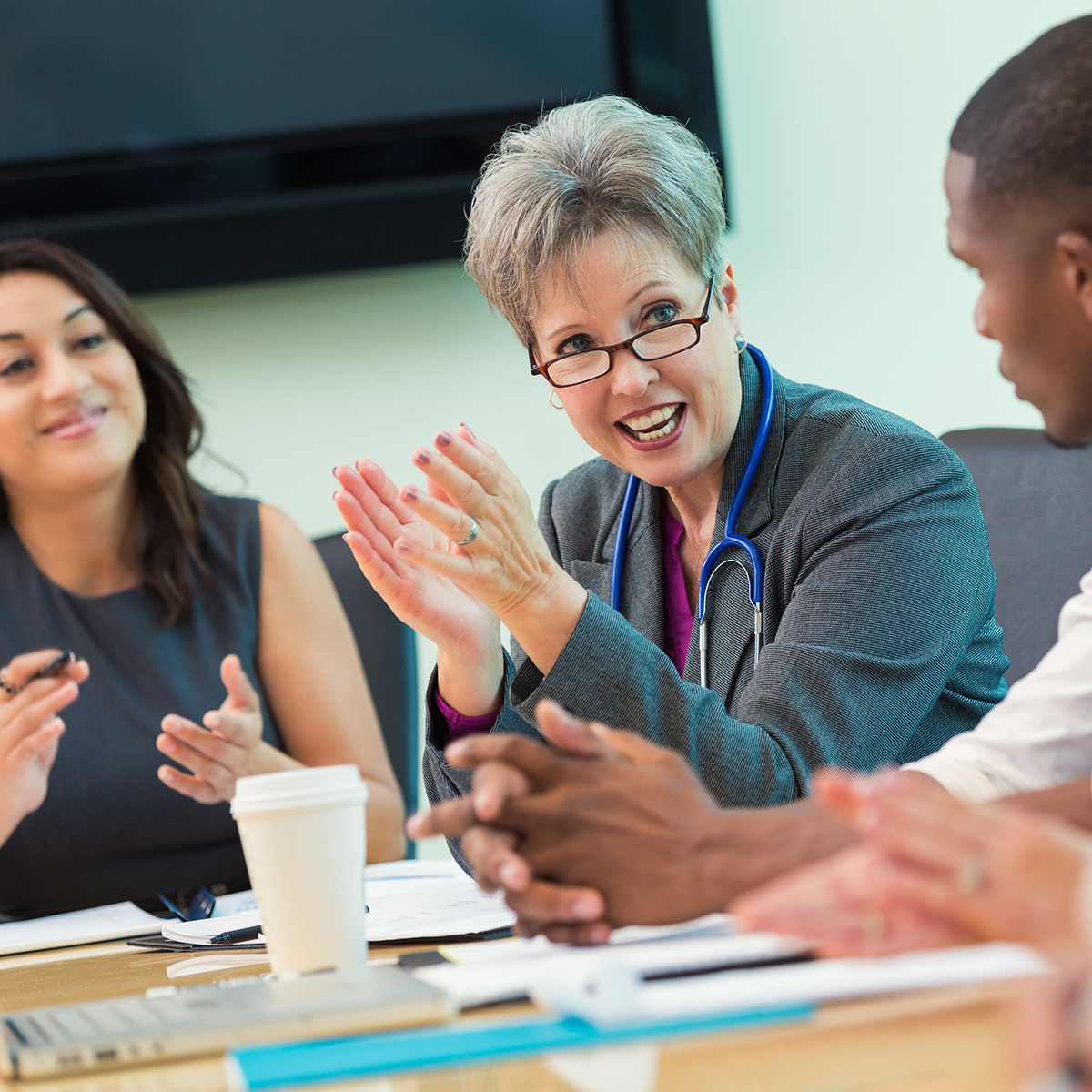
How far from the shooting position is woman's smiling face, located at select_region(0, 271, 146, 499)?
202cm

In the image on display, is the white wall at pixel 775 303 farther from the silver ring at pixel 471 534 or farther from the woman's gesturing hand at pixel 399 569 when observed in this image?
the silver ring at pixel 471 534

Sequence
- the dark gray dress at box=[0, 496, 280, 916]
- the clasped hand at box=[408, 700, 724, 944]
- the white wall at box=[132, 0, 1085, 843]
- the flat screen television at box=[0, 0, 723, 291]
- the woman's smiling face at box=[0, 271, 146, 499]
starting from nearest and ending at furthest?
the clasped hand at box=[408, 700, 724, 944], the dark gray dress at box=[0, 496, 280, 916], the woman's smiling face at box=[0, 271, 146, 499], the flat screen television at box=[0, 0, 723, 291], the white wall at box=[132, 0, 1085, 843]

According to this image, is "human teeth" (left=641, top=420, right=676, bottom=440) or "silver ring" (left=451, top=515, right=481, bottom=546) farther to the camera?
"human teeth" (left=641, top=420, right=676, bottom=440)

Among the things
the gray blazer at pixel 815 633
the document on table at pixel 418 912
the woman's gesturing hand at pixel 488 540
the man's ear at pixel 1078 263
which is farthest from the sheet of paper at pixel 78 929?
the man's ear at pixel 1078 263

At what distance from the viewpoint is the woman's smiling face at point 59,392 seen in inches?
79.4

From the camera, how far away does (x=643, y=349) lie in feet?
4.86

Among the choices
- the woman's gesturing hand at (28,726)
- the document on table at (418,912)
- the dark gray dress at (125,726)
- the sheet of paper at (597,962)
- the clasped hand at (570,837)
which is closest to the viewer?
the sheet of paper at (597,962)

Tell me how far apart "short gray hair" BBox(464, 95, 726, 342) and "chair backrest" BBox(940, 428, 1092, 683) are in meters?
0.49

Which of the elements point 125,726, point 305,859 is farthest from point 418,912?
point 125,726

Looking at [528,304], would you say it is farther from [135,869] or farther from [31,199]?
[31,199]

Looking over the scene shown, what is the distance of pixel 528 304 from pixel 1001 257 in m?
0.71

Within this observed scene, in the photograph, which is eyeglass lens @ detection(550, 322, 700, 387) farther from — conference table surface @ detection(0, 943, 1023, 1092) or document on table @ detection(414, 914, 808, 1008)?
conference table surface @ detection(0, 943, 1023, 1092)

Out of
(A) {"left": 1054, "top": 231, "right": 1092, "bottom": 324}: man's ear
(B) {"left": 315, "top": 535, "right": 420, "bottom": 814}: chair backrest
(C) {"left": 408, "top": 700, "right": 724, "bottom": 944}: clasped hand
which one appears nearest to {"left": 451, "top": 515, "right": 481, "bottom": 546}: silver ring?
(C) {"left": 408, "top": 700, "right": 724, "bottom": 944}: clasped hand

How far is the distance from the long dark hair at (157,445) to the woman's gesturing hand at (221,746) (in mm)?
507
